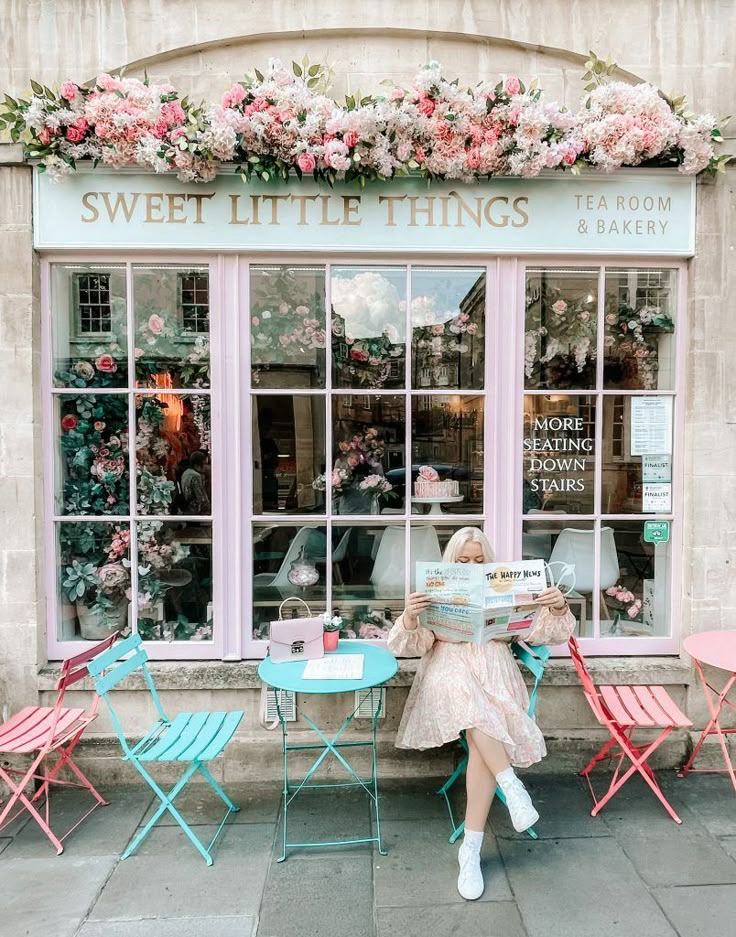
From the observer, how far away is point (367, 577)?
163 inches

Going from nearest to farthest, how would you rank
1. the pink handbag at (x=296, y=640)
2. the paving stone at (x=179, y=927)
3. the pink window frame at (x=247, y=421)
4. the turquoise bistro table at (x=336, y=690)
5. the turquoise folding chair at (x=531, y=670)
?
the paving stone at (x=179, y=927) → the turquoise bistro table at (x=336, y=690) → the turquoise folding chair at (x=531, y=670) → the pink handbag at (x=296, y=640) → the pink window frame at (x=247, y=421)

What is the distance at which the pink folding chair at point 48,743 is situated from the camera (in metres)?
3.17

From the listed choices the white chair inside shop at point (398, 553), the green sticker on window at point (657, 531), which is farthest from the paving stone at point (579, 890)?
the green sticker on window at point (657, 531)

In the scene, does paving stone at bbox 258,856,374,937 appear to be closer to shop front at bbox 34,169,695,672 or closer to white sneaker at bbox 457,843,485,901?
white sneaker at bbox 457,843,485,901

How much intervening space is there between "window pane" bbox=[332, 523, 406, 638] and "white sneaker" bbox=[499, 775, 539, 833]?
53.6 inches

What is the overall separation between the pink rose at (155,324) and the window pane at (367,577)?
5.61 ft

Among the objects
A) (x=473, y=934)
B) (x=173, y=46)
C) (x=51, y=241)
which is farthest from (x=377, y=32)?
(x=473, y=934)

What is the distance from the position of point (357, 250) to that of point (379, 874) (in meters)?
3.41

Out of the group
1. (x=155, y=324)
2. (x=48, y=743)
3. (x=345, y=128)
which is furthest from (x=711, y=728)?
(x=155, y=324)

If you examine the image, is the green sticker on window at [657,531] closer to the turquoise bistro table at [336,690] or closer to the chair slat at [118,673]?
the turquoise bistro table at [336,690]

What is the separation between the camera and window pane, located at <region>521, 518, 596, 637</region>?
162 inches

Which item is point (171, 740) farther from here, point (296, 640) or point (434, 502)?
point (434, 502)

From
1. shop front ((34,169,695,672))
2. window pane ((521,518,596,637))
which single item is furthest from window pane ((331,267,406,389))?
window pane ((521,518,596,637))

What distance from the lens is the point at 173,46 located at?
3717mm
